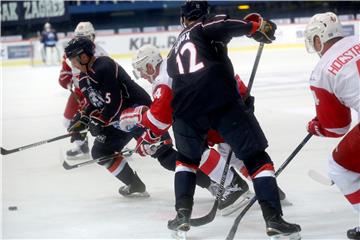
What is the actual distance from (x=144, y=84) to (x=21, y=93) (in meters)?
1.57

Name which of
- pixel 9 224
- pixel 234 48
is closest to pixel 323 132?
pixel 9 224

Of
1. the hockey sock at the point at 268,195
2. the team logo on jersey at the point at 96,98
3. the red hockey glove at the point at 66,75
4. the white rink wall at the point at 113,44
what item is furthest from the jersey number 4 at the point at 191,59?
the white rink wall at the point at 113,44

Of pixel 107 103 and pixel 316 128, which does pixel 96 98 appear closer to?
pixel 107 103

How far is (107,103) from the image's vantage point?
371cm

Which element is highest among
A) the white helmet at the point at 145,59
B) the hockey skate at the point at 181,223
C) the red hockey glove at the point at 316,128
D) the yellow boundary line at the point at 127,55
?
the white helmet at the point at 145,59

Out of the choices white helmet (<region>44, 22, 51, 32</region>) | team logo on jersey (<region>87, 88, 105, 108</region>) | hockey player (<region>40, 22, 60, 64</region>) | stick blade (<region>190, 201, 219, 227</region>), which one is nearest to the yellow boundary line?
hockey player (<region>40, 22, 60, 64</region>)

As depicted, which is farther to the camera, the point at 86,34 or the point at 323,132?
the point at 86,34

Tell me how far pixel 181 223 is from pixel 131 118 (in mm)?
824

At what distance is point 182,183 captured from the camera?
9.90 feet

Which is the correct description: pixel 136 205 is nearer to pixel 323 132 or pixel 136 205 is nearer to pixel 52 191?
pixel 52 191

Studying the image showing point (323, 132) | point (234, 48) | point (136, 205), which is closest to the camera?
point (323, 132)

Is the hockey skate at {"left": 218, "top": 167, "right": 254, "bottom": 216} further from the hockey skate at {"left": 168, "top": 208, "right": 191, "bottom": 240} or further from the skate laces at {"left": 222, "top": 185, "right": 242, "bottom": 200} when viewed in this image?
the hockey skate at {"left": 168, "top": 208, "right": 191, "bottom": 240}

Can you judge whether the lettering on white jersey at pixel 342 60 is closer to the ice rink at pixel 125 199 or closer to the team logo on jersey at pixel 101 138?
the ice rink at pixel 125 199

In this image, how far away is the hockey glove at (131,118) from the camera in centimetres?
360
